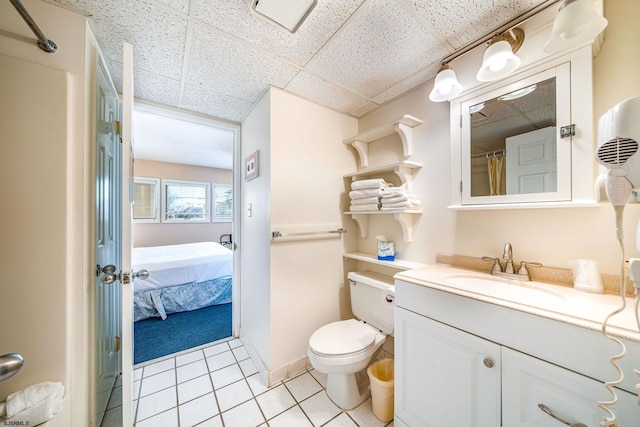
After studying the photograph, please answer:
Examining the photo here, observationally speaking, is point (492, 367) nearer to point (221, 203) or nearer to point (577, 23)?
point (577, 23)

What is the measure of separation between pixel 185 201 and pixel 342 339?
4.75 m

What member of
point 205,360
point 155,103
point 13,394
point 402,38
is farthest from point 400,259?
point 155,103

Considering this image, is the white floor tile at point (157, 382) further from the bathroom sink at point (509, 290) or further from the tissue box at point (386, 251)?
the bathroom sink at point (509, 290)

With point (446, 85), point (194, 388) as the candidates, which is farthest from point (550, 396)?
point (194, 388)

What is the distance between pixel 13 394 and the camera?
75cm

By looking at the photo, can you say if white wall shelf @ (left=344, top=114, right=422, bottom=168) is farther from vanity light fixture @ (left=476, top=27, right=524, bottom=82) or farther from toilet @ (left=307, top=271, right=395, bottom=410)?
toilet @ (left=307, top=271, right=395, bottom=410)

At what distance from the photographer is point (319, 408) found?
136 centimetres

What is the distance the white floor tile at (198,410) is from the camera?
50.1 inches

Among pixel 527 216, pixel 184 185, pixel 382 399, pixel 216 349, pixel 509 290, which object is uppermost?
pixel 184 185

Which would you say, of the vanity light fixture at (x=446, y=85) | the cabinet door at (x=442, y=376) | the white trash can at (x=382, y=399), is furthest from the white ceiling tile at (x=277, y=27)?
the white trash can at (x=382, y=399)

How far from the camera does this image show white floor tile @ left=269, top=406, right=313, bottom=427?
1248 millimetres

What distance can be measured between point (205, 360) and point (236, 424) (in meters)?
0.74

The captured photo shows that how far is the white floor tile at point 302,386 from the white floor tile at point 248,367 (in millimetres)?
295

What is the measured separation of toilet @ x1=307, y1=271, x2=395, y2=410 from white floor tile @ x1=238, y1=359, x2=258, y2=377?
2.00 feet
